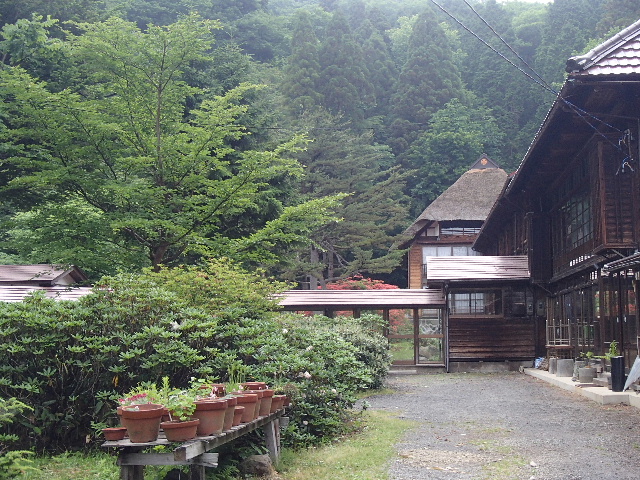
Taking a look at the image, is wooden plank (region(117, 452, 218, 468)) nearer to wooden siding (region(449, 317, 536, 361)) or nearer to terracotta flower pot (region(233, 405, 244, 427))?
terracotta flower pot (region(233, 405, 244, 427))

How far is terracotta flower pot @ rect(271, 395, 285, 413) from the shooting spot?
632 cm

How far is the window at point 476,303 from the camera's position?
21.8m

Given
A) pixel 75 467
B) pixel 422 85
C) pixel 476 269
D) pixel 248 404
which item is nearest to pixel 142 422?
pixel 248 404

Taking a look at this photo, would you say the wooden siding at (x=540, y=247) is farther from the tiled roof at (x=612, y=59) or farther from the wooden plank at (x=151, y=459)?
the wooden plank at (x=151, y=459)

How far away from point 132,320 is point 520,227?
1922cm

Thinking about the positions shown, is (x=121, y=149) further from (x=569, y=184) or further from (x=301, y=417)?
(x=569, y=184)

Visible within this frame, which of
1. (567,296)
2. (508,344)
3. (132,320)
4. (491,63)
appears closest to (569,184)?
(567,296)

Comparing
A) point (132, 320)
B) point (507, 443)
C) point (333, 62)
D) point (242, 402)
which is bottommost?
point (507, 443)

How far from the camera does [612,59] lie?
10570 millimetres

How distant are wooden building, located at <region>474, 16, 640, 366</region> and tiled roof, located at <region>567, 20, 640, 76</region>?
0.02m

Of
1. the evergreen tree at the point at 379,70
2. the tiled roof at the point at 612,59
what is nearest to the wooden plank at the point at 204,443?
the tiled roof at the point at 612,59

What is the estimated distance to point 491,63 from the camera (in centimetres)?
4919

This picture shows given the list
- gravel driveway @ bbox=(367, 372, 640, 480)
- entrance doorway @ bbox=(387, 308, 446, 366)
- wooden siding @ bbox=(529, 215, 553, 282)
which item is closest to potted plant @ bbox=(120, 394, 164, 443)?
gravel driveway @ bbox=(367, 372, 640, 480)

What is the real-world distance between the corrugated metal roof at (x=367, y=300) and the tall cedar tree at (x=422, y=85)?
2400 centimetres
